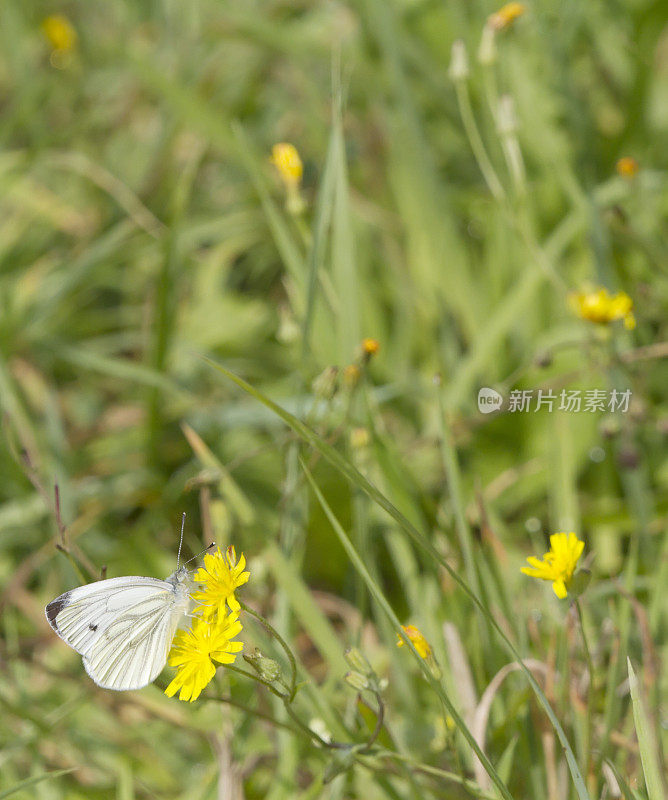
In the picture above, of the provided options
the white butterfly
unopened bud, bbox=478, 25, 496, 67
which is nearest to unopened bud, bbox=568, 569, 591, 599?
the white butterfly

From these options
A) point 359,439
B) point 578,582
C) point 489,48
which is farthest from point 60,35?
point 578,582

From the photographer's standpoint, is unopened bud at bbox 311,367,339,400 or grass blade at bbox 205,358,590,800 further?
unopened bud at bbox 311,367,339,400

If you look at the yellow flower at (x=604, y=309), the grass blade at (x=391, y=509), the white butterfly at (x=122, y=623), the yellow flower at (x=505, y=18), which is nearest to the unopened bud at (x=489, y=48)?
the yellow flower at (x=505, y=18)

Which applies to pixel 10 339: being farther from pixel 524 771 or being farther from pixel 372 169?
pixel 524 771

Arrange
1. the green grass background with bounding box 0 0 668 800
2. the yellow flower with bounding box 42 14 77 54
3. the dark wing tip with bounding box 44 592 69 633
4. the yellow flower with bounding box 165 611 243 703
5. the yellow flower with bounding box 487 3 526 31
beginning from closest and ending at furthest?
the yellow flower with bounding box 165 611 243 703, the dark wing tip with bounding box 44 592 69 633, the green grass background with bounding box 0 0 668 800, the yellow flower with bounding box 487 3 526 31, the yellow flower with bounding box 42 14 77 54

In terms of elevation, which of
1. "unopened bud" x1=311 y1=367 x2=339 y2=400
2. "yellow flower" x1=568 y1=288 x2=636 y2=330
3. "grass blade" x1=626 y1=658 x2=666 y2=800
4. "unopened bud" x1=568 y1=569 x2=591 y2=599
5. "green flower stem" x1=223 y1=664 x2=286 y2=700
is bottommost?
"grass blade" x1=626 y1=658 x2=666 y2=800

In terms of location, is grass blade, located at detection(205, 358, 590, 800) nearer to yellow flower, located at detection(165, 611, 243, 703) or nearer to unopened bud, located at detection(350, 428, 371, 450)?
yellow flower, located at detection(165, 611, 243, 703)

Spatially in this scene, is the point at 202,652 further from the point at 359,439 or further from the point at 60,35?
the point at 60,35

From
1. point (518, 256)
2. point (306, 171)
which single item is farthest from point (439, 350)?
point (306, 171)
